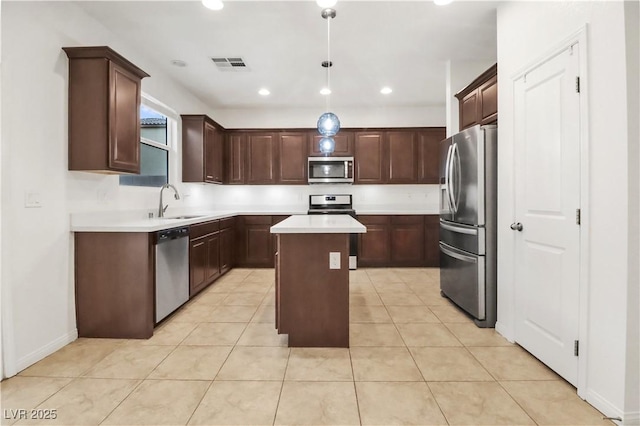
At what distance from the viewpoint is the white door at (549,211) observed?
1.91 m

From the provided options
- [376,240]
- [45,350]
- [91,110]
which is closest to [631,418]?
[45,350]

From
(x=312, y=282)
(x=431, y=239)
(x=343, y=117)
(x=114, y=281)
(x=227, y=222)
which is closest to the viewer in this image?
(x=312, y=282)

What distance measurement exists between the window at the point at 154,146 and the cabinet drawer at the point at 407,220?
3.52m

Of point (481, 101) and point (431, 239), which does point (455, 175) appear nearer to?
point (481, 101)

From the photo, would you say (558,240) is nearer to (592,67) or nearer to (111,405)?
(592,67)

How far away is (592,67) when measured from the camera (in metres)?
1.77

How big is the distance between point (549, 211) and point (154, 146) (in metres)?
4.25

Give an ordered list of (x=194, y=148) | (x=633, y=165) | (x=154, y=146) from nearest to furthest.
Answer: (x=633, y=165) < (x=154, y=146) < (x=194, y=148)

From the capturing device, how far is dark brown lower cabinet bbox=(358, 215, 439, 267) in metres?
5.26

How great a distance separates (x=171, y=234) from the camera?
3.01 m

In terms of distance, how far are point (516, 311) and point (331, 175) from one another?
3644 millimetres

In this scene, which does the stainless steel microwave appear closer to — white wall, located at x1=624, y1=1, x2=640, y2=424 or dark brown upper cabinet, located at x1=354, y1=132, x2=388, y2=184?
dark brown upper cabinet, located at x1=354, y1=132, x2=388, y2=184

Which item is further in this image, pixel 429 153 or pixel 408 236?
pixel 429 153

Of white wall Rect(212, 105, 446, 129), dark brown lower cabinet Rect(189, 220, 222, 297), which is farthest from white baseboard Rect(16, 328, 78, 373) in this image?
white wall Rect(212, 105, 446, 129)
